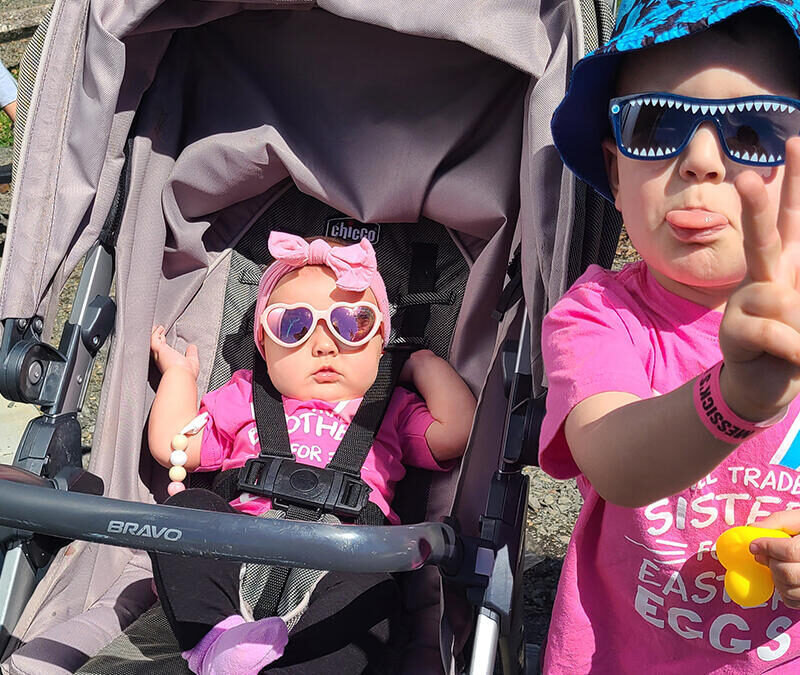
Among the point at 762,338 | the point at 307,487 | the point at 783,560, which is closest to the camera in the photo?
the point at 762,338

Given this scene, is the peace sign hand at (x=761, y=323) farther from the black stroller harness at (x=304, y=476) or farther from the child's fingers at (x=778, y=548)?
the black stroller harness at (x=304, y=476)

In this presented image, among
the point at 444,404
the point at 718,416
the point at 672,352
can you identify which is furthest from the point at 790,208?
the point at 444,404

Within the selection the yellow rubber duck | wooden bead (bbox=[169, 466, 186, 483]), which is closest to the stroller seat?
wooden bead (bbox=[169, 466, 186, 483])

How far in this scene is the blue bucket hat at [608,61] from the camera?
1.09 meters

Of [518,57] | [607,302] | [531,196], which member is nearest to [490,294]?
[531,196]

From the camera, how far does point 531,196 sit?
62.4 inches

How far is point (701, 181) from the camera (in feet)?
3.67

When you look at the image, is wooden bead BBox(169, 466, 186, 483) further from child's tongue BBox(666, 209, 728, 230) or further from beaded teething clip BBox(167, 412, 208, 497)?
child's tongue BBox(666, 209, 728, 230)

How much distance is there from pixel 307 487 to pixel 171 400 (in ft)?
1.29

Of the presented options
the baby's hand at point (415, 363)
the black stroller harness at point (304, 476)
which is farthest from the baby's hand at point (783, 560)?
the baby's hand at point (415, 363)

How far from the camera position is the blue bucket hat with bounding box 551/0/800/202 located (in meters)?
1.09

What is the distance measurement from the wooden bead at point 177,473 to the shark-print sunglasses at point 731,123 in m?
1.20

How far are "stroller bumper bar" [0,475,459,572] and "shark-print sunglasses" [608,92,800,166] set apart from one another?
0.62 meters

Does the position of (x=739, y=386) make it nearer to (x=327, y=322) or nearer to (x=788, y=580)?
(x=788, y=580)
